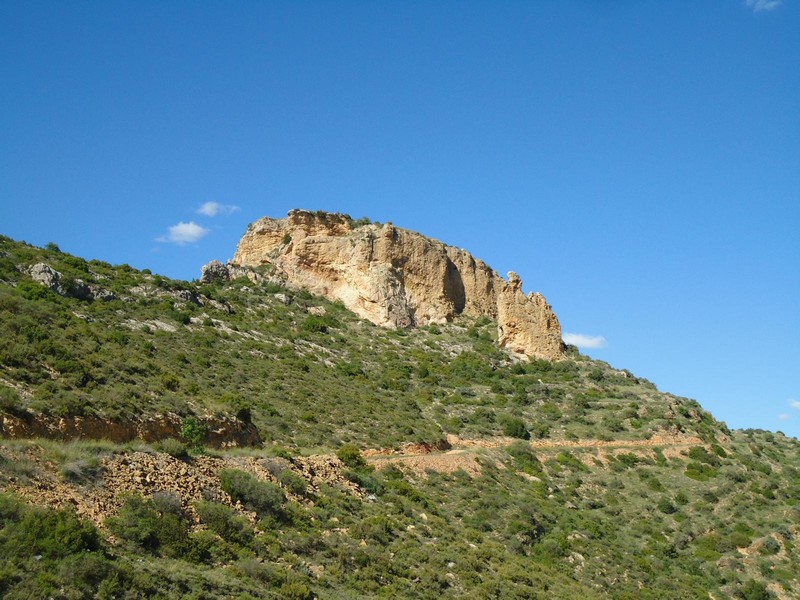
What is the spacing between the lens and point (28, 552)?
1045 cm

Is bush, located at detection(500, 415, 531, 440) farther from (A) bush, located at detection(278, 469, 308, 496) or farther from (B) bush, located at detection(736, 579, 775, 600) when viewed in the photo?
(A) bush, located at detection(278, 469, 308, 496)

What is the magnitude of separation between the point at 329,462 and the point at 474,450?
12.3 m

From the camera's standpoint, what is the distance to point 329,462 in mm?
21719

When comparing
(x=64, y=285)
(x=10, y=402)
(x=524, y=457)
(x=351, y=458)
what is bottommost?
(x=10, y=402)

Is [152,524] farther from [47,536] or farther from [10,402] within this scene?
[10,402]

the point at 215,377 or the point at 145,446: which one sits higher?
the point at 215,377

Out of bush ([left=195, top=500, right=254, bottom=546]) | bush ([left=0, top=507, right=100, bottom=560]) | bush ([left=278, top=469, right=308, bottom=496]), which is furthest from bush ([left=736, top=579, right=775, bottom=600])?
bush ([left=0, top=507, right=100, bottom=560])

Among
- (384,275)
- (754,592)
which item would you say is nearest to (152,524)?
(754,592)

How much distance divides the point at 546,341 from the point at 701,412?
→ 1121 cm

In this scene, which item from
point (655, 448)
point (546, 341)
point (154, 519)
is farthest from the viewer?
point (546, 341)

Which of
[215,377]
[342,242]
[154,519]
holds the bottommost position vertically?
[154,519]

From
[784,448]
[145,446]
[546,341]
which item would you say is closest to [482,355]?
[546,341]

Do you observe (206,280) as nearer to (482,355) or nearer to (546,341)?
(482,355)

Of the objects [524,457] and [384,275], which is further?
[384,275]
